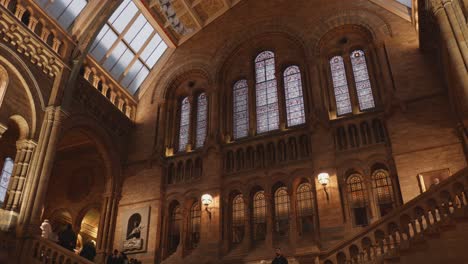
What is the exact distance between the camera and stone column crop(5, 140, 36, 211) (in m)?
14.8

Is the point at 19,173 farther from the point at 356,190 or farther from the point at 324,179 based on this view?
the point at 356,190

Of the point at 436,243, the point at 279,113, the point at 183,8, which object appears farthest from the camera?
the point at 183,8

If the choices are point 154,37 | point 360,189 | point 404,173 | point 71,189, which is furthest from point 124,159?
point 404,173

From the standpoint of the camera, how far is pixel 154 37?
2292 cm

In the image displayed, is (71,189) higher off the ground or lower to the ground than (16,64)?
lower

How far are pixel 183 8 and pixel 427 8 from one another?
43.2 feet

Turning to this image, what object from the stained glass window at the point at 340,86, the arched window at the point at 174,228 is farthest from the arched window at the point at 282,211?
the arched window at the point at 174,228

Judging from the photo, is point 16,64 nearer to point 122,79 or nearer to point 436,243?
point 122,79

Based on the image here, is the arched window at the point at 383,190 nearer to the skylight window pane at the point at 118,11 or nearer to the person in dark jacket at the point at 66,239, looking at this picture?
the person in dark jacket at the point at 66,239

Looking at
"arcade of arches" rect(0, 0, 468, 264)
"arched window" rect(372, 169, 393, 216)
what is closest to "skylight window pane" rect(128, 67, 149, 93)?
"arcade of arches" rect(0, 0, 468, 264)

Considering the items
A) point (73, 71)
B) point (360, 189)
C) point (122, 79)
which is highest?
point (122, 79)

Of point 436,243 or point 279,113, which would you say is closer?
point 436,243

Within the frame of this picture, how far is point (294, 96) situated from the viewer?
19.7 metres

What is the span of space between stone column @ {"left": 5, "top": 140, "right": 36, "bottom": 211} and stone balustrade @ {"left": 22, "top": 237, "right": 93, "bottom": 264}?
1587 mm
